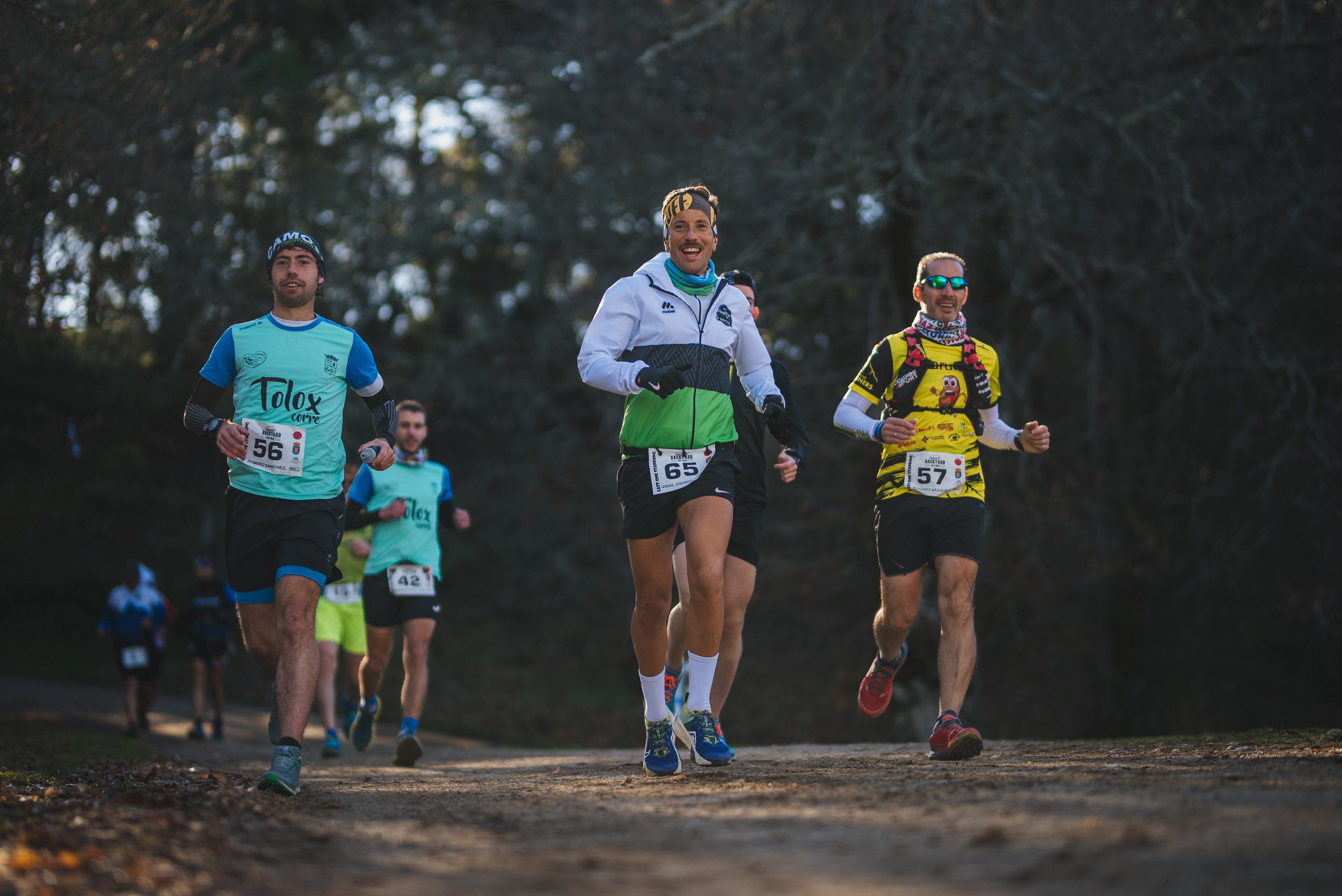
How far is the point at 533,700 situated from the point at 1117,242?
12950 mm

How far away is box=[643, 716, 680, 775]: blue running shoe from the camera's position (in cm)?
607

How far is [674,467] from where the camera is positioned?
6051mm

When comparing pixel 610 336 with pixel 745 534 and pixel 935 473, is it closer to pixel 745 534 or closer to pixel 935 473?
pixel 745 534

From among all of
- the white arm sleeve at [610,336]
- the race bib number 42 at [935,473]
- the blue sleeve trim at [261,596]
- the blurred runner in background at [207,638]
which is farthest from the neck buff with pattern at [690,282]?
the blurred runner in background at [207,638]

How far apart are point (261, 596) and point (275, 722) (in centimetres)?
Answer: 58

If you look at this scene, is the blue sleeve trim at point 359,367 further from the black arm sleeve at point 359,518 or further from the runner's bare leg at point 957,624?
the black arm sleeve at point 359,518

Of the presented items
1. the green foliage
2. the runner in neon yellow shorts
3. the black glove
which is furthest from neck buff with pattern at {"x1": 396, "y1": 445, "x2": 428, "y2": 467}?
the black glove

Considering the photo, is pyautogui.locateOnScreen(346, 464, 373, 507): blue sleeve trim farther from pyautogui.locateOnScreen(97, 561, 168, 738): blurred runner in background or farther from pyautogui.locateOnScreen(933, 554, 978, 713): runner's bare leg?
pyautogui.locateOnScreen(97, 561, 168, 738): blurred runner in background

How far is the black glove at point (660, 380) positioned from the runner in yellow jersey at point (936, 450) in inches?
57.9

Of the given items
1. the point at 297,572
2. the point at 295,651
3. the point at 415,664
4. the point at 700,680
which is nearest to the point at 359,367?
the point at 297,572

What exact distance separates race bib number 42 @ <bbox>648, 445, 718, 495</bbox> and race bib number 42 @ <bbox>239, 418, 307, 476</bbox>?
1619 millimetres

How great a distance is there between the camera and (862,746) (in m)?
8.84

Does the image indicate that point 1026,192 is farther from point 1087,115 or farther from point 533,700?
point 533,700

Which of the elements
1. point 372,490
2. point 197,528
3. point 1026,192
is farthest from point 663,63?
point 197,528
